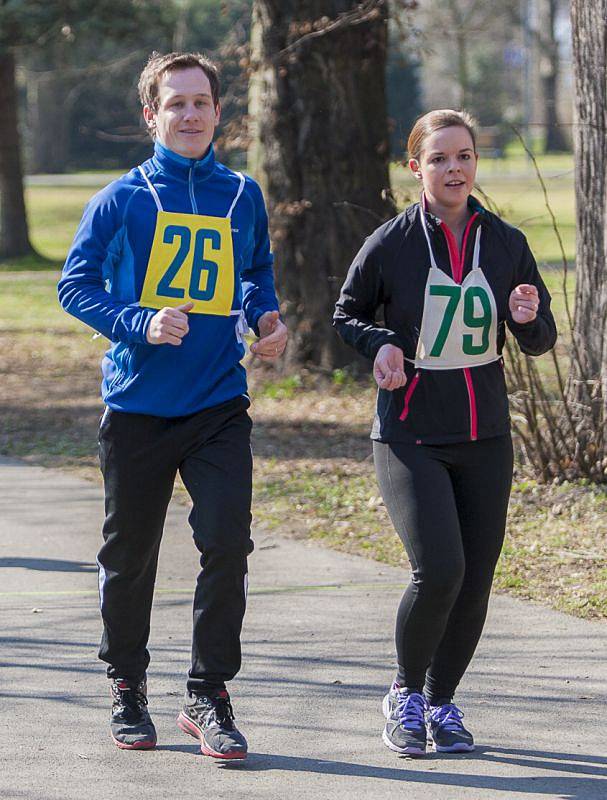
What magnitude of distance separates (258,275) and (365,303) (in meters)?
0.38

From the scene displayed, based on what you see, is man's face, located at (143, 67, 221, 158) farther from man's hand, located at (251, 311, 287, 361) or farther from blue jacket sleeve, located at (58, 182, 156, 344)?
man's hand, located at (251, 311, 287, 361)

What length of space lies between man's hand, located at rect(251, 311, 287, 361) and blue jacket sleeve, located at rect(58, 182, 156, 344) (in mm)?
359

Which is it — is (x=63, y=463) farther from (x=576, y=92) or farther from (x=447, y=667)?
(x=447, y=667)

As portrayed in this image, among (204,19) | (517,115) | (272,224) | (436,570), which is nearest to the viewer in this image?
(436,570)

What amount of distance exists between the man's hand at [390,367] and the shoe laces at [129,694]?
4.06 ft

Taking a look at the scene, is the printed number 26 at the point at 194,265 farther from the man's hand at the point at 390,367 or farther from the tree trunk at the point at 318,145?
the tree trunk at the point at 318,145

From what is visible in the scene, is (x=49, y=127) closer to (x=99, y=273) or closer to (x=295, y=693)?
(x=295, y=693)

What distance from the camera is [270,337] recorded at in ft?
13.4

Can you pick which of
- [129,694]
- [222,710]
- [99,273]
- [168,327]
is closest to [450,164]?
[168,327]

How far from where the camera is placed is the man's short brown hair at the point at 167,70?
4070 millimetres

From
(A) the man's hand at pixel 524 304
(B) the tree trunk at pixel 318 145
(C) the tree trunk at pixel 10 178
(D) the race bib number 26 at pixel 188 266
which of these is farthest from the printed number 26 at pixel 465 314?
(C) the tree trunk at pixel 10 178

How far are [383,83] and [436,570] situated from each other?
26.7ft

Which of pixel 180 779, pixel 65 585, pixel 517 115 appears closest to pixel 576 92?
pixel 65 585

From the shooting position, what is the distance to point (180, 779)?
399cm
